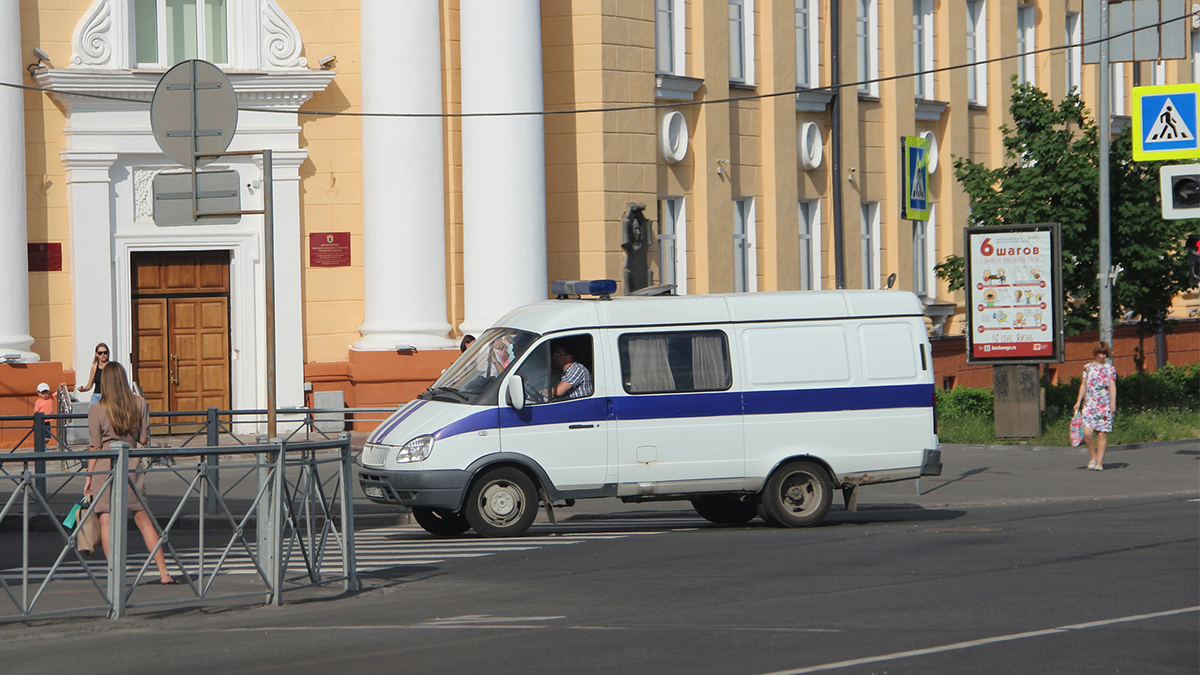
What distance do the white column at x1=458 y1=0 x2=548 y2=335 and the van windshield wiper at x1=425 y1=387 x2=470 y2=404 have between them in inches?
360

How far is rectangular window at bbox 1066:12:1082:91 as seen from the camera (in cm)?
3766

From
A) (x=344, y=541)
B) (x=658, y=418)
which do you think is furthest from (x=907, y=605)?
(x=658, y=418)

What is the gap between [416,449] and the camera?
13.7m

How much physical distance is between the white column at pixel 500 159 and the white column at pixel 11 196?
638cm

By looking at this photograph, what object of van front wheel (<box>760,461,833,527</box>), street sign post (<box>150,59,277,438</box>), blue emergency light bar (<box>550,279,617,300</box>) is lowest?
van front wheel (<box>760,461,833,527</box>)

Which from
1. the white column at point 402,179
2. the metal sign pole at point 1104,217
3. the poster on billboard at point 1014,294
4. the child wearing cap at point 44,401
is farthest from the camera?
the white column at point 402,179

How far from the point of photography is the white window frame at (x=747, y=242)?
1120 inches

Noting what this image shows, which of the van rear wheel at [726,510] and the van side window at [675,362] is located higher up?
the van side window at [675,362]

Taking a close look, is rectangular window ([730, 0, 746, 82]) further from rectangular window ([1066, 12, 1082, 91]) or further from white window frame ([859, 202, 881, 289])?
rectangular window ([1066, 12, 1082, 91])

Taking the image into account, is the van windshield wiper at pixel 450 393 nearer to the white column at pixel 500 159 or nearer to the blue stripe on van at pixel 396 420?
the blue stripe on van at pixel 396 420

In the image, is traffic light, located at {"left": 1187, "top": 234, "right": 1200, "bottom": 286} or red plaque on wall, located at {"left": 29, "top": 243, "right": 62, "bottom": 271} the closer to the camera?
traffic light, located at {"left": 1187, "top": 234, "right": 1200, "bottom": 286}

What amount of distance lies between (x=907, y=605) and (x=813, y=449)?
4937 mm

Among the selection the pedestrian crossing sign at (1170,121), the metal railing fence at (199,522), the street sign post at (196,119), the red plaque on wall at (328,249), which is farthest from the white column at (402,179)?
the metal railing fence at (199,522)

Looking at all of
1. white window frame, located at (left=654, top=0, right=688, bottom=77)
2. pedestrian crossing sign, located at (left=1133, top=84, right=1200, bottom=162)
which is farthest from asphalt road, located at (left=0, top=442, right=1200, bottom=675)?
white window frame, located at (left=654, top=0, right=688, bottom=77)
